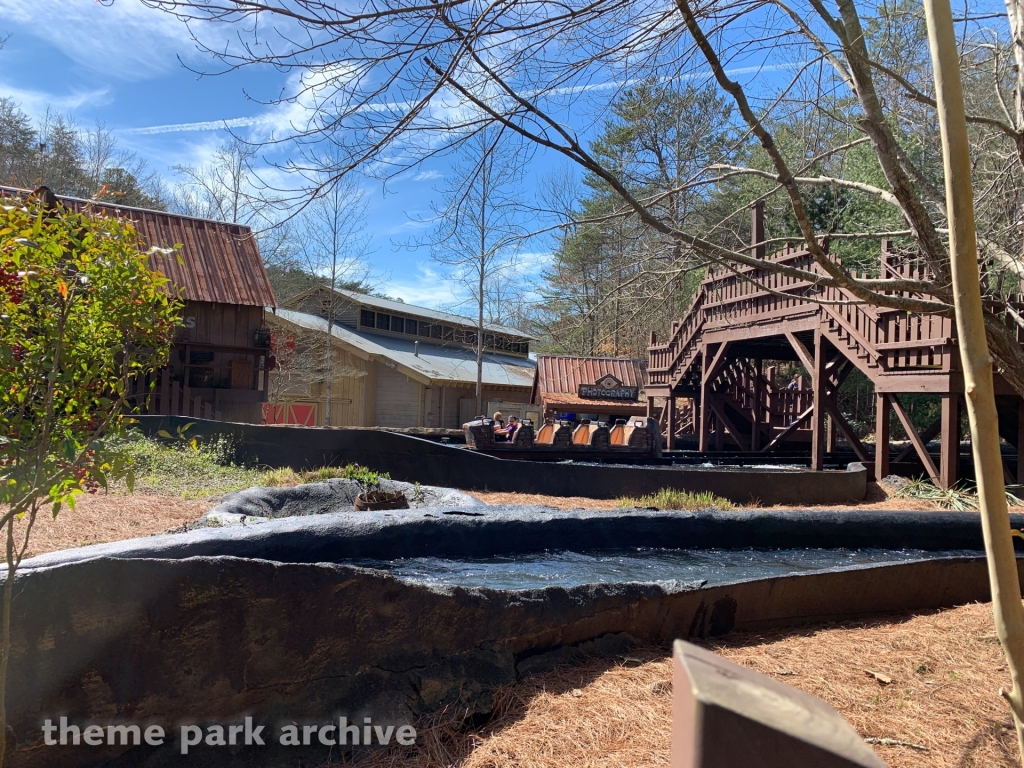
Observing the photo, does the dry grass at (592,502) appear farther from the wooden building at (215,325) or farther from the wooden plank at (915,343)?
the wooden building at (215,325)

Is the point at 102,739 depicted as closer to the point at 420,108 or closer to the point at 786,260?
the point at 420,108

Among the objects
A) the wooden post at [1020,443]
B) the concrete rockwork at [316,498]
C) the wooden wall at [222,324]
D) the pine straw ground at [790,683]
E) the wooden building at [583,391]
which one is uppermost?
the wooden wall at [222,324]

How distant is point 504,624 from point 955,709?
219cm

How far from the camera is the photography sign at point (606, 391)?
25156 mm

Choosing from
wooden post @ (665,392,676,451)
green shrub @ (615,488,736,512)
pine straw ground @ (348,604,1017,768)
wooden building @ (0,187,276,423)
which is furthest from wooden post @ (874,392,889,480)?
wooden building @ (0,187,276,423)

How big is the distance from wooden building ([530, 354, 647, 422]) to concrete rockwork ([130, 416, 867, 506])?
11.5 m

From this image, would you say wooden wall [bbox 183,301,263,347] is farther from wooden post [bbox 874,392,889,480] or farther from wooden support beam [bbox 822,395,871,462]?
wooden post [bbox 874,392,889,480]

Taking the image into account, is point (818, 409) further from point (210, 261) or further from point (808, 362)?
point (210, 261)

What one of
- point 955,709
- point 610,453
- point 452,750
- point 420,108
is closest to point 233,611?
point 452,750

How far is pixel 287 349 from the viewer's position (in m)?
26.7

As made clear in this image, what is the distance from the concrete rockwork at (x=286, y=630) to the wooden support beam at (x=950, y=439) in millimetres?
7363

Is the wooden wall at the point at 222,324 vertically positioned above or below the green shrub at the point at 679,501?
above

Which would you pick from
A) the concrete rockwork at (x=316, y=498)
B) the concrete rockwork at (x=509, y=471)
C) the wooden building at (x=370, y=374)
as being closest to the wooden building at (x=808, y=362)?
the concrete rockwork at (x=509, y=471)

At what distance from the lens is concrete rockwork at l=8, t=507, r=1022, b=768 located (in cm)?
267
